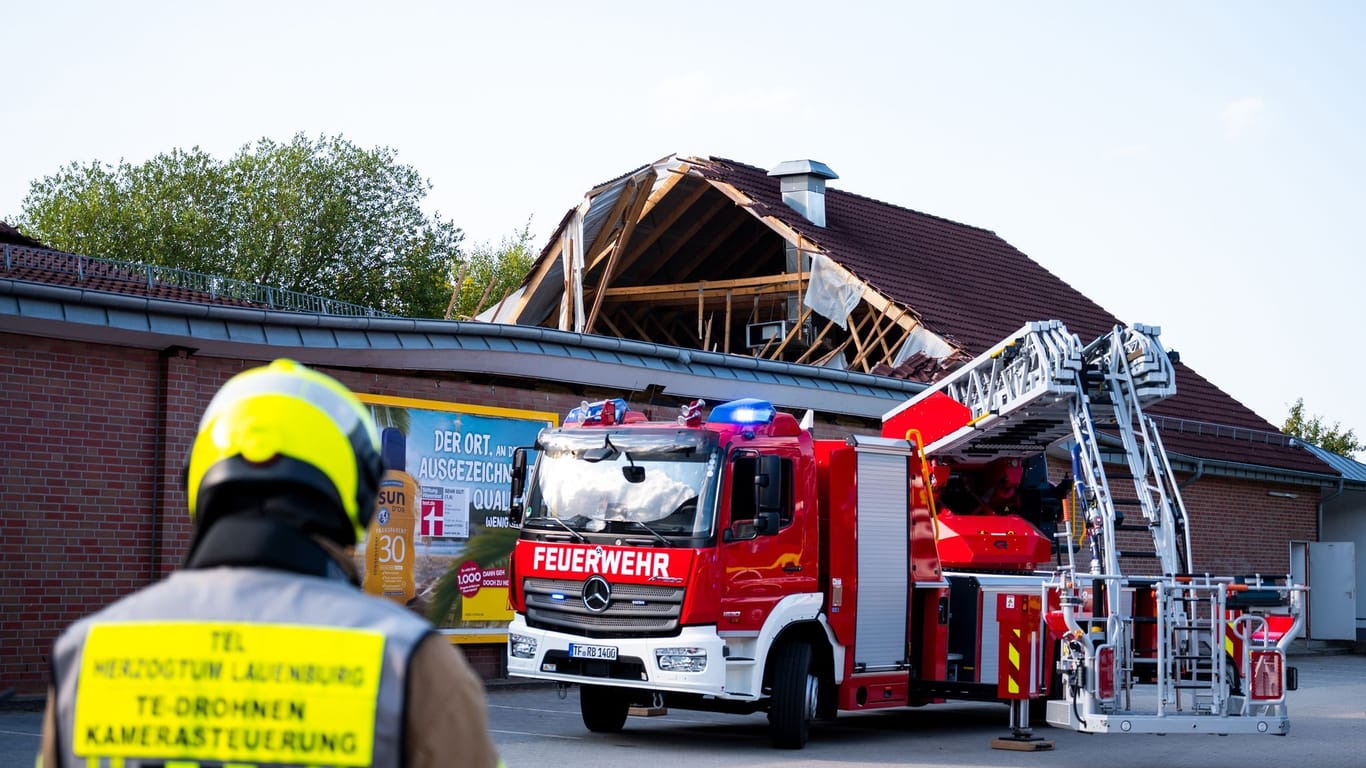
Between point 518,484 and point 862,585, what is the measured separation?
2.97 meters

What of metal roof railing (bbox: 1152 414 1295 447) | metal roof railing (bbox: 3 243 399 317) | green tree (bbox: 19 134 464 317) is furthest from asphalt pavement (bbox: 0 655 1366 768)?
green tree (bbox: 19 134 464 317)

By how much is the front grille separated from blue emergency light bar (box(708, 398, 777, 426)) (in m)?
1.53

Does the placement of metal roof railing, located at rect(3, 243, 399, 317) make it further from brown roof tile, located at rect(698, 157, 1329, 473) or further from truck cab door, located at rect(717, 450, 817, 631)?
truck cab door, located at rect(717, 450, 817, 631)

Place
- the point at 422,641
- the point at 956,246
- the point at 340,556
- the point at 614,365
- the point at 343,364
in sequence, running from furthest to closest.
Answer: the point at 956,246 → the point at 614,365 → the point at 343,364 → the point at 340,556 → the point at 422,641

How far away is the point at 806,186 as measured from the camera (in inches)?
1110

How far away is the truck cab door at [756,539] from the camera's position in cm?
1191

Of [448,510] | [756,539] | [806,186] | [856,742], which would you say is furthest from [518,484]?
[806,186]

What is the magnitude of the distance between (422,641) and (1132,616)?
10.6 m

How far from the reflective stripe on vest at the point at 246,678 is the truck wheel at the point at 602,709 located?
10.9m

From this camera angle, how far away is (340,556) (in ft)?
7.73

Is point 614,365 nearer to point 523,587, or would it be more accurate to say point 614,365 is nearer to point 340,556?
point 523,587

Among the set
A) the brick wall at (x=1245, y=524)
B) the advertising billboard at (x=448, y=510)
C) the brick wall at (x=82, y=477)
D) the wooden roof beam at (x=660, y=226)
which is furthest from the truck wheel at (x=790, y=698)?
the brick wall at (x=1245, y=524)

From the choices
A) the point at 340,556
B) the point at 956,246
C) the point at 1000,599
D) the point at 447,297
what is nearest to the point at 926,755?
the point at 1000,599

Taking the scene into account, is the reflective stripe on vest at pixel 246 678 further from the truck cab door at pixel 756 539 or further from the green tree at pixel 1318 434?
the green tree at pixel 1318 434
